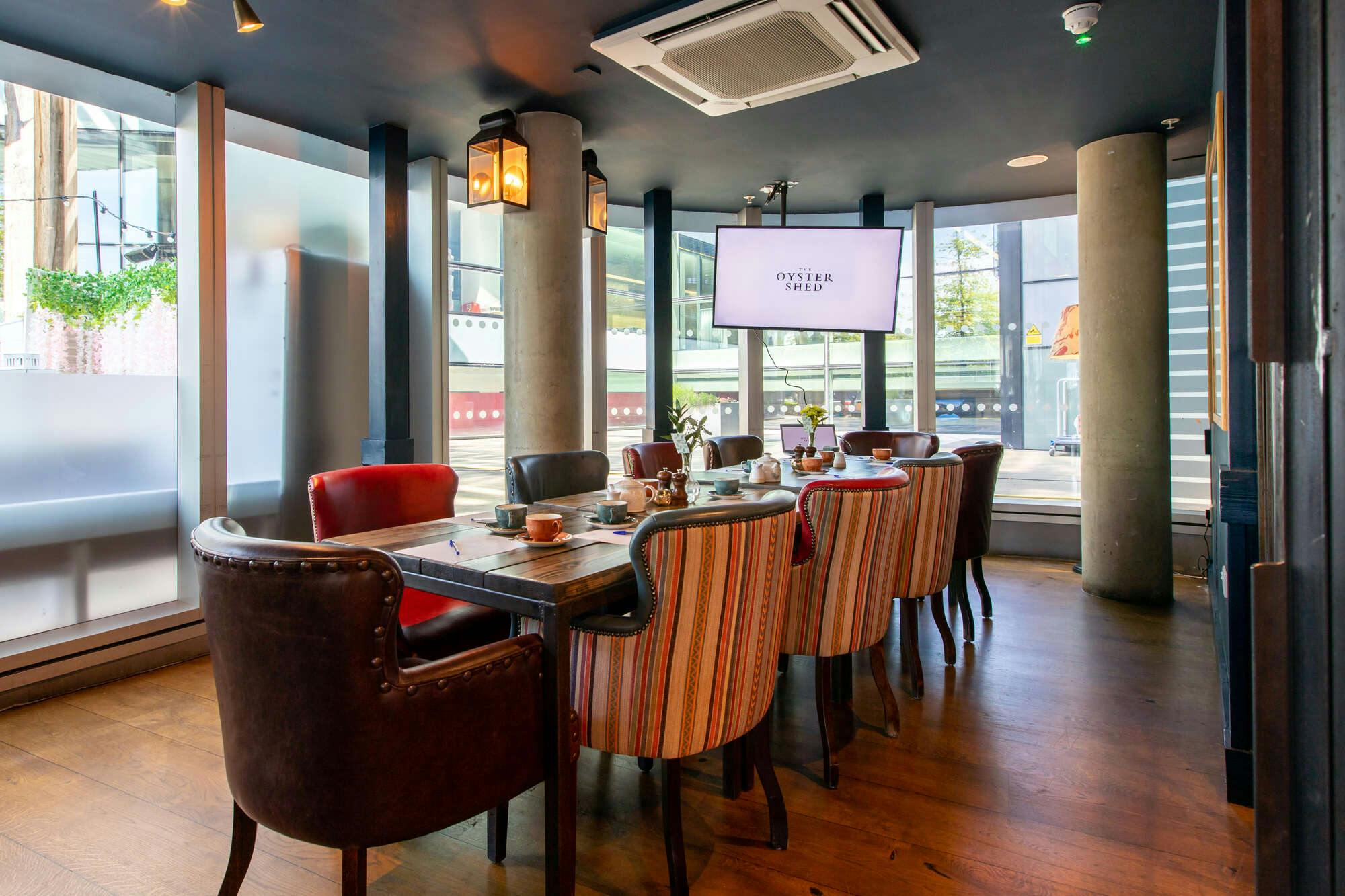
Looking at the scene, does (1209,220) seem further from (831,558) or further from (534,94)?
(534,94)

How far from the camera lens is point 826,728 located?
2371 mm

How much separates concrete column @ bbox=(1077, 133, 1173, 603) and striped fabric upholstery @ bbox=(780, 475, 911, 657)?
3110mm

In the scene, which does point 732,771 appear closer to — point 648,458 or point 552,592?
point 552,592

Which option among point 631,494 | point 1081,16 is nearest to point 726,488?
point 631,494

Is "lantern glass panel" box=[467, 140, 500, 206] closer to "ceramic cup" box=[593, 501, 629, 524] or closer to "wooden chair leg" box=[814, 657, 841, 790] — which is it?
"ceramic cup" box=[593, 501, 629, 524]

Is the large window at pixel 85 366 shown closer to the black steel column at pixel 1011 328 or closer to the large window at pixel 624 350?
the large window at pixel 624 350

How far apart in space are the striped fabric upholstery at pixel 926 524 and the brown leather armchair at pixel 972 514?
658mm

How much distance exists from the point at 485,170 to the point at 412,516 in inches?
77.9

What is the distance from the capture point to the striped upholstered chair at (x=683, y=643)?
1603 millimetres

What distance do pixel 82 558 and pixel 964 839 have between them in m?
4.08

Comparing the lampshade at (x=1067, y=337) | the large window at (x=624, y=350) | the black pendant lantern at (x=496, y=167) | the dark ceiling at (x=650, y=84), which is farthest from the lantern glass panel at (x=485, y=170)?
the lampshade at (x=1067, y=337)

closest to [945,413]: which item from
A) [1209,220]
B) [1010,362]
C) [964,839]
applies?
[1010,362]

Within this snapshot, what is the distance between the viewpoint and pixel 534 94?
389cm

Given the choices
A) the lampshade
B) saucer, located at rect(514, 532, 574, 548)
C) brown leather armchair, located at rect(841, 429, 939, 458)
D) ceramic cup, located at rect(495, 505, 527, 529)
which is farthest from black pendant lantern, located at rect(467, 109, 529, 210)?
the lampshade
